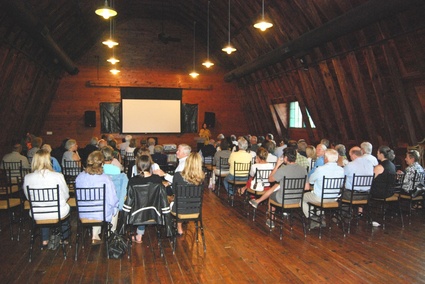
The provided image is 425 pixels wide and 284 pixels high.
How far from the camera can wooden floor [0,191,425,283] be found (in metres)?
4.00

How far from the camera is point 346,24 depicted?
6793 mm

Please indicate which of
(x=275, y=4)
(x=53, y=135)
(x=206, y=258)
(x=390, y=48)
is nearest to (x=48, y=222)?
(x=206, y=258)

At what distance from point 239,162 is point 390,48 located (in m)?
3.79

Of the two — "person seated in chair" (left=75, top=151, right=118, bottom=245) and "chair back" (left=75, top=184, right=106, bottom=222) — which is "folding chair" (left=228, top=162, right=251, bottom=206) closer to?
"person seated in chair" (left=75, top=151, right=118, bottom=245)

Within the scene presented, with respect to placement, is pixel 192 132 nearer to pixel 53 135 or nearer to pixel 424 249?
pixel 53 135

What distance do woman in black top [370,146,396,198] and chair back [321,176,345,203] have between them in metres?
0.85

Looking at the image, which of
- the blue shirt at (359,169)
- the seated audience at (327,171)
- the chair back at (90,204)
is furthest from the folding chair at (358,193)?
the chair back at (90,204)

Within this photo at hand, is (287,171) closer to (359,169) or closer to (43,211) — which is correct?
(359,169)

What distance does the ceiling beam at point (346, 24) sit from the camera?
565cm

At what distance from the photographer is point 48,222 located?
4395 millimetres

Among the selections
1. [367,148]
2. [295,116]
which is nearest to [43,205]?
[367,148]

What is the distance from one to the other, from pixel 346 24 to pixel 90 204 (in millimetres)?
5534

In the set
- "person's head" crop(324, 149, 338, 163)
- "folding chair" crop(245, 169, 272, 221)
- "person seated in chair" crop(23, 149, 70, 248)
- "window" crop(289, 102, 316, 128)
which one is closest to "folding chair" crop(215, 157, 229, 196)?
"folding chair" crop(245, 169, 272, 221)

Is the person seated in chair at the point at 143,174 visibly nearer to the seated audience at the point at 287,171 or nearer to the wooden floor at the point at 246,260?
the wooden floor at the point at 246,260
